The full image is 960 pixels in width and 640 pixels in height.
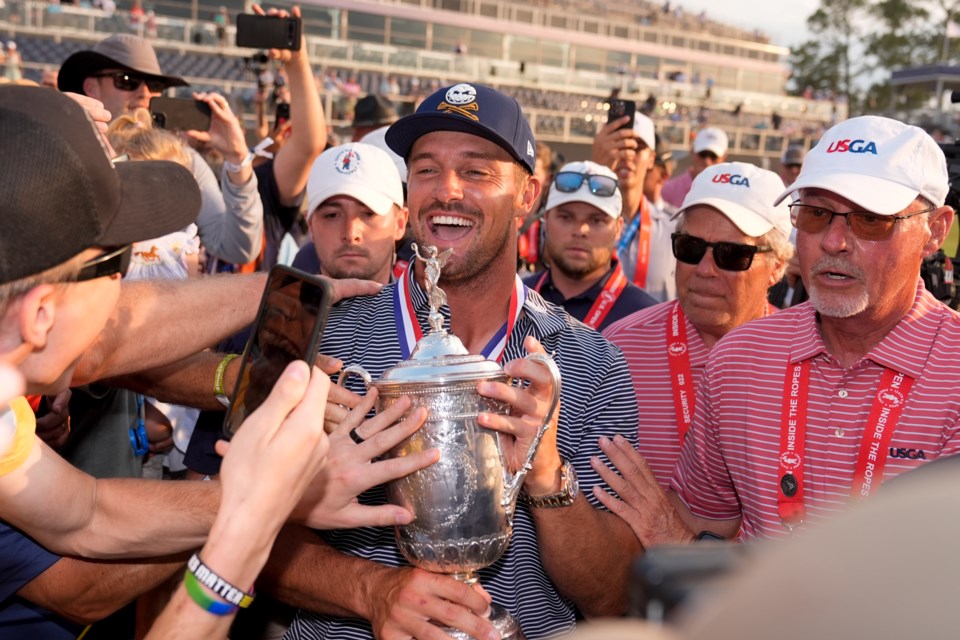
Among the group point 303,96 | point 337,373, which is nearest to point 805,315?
point 337,373

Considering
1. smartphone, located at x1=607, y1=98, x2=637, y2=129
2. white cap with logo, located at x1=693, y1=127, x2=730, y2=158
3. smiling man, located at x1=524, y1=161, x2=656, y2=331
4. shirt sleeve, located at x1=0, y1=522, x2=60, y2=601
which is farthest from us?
white cap with logo, located at x1=693, y1=127, x2=730, y2=158

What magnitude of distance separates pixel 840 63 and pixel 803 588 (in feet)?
259

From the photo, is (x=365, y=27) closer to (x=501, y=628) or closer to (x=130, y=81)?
(x=130, y=81)

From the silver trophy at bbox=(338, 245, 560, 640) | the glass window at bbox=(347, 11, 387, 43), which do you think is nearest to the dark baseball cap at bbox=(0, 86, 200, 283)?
the silver trophy at bbox=(338, 245, 560, 640)

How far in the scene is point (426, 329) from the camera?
2930 millimetres

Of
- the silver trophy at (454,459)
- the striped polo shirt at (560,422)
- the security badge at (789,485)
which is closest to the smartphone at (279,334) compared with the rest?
the silver trophy at (454,459)

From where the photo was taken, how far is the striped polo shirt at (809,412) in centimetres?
261

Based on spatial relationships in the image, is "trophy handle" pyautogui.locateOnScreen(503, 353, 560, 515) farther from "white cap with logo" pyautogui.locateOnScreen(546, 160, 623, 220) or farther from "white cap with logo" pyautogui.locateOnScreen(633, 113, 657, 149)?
"white cap with logo" pyautogui.locateOnScreen(633, 113, 657, 149)

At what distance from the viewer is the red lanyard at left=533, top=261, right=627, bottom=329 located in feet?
16.0

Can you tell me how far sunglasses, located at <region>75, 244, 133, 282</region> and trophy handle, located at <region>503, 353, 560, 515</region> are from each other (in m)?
0.95

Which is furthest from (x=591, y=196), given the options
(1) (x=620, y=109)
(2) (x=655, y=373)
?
(2) (x=655, y=373)

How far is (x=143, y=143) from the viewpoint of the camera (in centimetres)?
470

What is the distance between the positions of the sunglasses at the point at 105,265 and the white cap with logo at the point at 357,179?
7.44 ft

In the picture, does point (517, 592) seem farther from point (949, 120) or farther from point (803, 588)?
point (949, 120)
